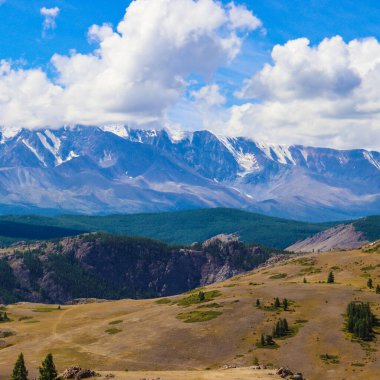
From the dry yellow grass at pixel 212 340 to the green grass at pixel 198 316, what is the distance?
7.45ft

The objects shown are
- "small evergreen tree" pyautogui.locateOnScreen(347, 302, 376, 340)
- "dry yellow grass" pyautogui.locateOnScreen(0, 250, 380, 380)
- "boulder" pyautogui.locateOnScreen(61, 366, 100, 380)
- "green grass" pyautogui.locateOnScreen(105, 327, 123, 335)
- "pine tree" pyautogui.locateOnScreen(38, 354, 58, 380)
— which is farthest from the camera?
"green grass" pyautogui.locateOnScreen(105, 327, 123, 335)

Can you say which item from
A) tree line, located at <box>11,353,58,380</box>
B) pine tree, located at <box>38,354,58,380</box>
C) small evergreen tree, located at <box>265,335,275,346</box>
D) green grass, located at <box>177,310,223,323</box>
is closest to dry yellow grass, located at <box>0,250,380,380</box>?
small evergreen tree, located at <box>265,335,275,346</box>

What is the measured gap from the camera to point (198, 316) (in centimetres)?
16750

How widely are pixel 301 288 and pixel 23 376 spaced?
11551 cm

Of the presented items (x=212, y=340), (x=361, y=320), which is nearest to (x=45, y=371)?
(x=212, y=340)

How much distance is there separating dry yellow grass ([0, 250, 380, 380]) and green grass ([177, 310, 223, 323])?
7.45 ft

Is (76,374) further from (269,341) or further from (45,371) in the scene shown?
(269,341)

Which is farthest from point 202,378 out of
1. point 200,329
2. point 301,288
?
point 301,288

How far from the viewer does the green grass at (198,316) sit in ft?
536

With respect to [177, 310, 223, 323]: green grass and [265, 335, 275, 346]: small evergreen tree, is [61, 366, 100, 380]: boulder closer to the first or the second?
[265, 335, 275, 346]: small evergreen tree

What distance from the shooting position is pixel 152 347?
14075 centimetres

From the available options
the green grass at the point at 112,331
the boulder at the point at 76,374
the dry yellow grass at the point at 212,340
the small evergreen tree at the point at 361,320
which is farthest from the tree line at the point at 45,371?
the small evergreen tree at the point at 361,320

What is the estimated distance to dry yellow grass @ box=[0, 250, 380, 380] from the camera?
121 m

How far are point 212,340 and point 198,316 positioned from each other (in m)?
23.9
